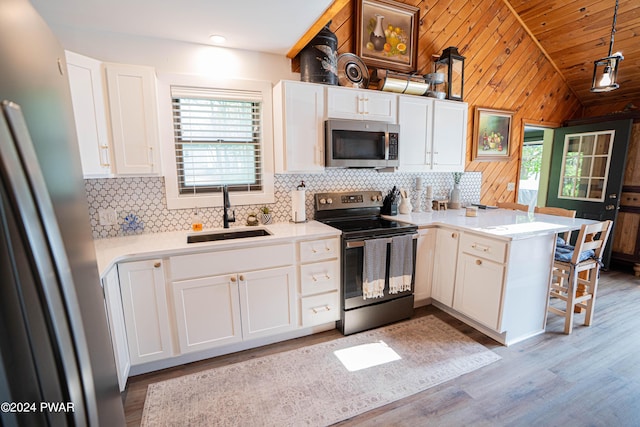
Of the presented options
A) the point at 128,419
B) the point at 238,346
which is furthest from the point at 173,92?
the point at 128,419

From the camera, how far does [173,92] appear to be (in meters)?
2.34

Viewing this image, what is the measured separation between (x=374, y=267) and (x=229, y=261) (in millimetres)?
1226

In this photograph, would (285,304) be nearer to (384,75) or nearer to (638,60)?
(384,75)

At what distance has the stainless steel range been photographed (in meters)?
2.44

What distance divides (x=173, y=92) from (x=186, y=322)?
6.02ft

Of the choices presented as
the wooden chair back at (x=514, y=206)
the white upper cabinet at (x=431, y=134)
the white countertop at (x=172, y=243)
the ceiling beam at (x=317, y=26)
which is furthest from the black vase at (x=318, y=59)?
the wooden chair back at (x=514, y=206)

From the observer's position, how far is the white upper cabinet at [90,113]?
176 centimetres

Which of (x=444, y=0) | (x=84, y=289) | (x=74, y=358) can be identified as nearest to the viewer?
(x=74, y=358)

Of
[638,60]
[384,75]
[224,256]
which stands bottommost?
[224,256]

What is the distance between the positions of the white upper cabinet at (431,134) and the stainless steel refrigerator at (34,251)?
2.77 m

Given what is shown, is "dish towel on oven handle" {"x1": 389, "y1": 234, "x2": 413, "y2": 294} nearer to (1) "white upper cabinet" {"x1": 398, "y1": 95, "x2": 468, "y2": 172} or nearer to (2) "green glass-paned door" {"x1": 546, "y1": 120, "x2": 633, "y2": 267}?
(1) "white upper cabinet" {"x1": 398, "y1": 95, "x2": 468, "y2": 172}

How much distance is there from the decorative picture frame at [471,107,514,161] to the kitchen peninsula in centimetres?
126

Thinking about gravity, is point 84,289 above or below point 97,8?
below

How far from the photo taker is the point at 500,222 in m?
2.74
